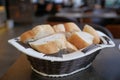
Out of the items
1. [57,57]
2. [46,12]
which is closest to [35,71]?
[57,57]

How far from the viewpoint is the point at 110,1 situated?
8727 mm

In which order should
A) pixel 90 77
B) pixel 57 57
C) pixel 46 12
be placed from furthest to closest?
pixel 46 12 → pixel 90 77 → pixel 57 57

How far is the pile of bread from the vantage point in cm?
89

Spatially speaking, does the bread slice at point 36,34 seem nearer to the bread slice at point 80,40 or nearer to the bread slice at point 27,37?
the bread slice at point 27,37

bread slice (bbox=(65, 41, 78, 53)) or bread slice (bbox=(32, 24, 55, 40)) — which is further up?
bread slice (bbox=(32, 24, 55, 40))

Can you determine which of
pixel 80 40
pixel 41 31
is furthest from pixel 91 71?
pixel 41 31

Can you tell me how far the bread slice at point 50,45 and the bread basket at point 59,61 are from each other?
0.09 feet

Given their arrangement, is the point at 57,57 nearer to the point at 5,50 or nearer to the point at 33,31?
the point at 33,31

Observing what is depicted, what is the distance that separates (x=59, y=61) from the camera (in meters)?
0.86

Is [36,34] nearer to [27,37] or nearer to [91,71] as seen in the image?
[27,37]

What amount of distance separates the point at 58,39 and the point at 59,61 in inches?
4.2

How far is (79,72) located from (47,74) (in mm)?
160

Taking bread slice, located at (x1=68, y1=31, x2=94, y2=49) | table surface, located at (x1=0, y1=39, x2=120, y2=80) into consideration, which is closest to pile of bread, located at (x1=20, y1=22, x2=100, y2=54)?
bread slice, located at (x1=68, y1=31, x2=94, y2=49)

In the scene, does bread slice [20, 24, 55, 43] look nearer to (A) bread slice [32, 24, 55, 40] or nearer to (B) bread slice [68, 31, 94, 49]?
(A) bread slice [32, 24, 55, 40]
